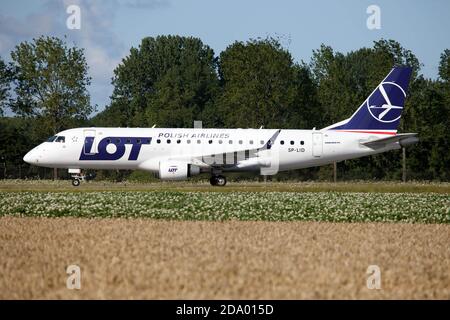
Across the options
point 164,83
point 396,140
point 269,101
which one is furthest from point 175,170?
point 164,83

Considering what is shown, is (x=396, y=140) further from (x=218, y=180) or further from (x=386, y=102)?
(x=218, y=180)

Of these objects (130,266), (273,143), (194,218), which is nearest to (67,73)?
(273,143)

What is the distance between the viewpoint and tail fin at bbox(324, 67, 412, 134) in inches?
1993

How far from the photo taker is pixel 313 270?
13562 millimetres

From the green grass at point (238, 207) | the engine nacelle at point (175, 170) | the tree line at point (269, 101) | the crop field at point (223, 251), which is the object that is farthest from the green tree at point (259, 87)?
the crop field at point (223, 251)

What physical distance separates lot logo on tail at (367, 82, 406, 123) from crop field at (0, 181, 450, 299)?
20.9 m

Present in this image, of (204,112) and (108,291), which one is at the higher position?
(204,112)

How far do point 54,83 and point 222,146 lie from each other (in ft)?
84.7

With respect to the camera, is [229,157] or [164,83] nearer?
[229,157]

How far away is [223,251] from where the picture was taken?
1577cm

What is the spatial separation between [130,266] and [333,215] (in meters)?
14.8

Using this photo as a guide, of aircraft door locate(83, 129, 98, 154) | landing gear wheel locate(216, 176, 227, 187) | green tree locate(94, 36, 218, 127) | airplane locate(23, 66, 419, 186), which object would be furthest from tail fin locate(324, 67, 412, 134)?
green tree locate(94, 36, 218, 127)
